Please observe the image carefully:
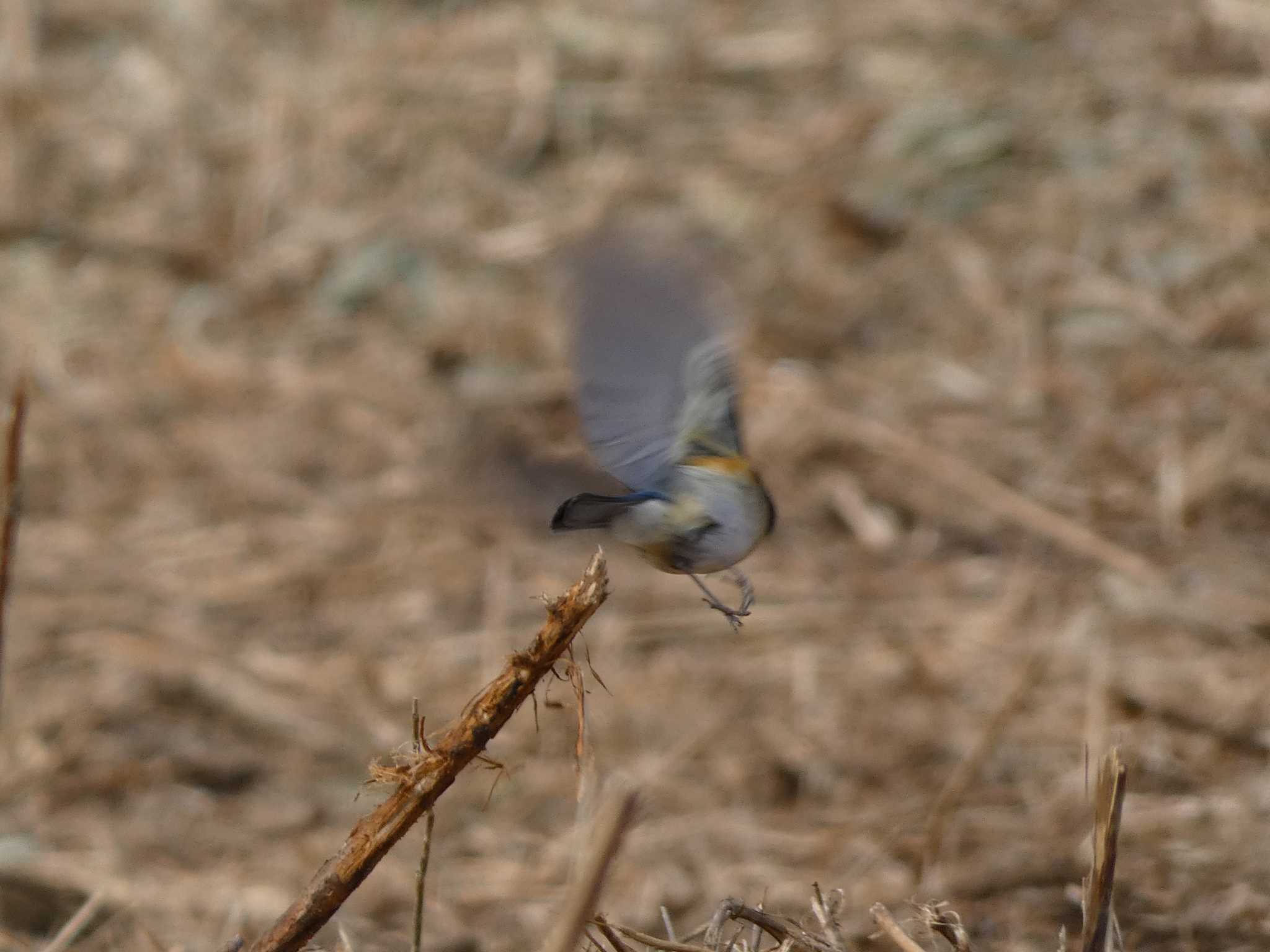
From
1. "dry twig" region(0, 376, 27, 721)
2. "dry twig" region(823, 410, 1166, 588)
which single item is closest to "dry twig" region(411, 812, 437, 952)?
"dry twig" region(0, 376, 27, 721)

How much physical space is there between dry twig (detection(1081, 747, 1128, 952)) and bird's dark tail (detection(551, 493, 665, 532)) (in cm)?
63

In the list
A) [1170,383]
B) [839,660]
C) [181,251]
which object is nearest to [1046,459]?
[1170,383]

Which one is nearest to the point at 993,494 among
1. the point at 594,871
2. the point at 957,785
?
the point at 957,785

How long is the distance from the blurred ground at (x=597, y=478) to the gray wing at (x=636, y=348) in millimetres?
120

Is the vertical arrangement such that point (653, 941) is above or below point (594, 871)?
below

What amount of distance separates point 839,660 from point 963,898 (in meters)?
1.14

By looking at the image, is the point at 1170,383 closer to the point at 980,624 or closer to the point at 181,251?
the point at 980,624

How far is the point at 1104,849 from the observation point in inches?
70.5

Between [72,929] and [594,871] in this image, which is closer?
[594,871]

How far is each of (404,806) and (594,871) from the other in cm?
39

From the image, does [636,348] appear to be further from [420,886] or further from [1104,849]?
[1104,849]

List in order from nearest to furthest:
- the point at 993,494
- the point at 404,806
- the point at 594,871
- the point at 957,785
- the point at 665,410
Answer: the point at 594,871 < the point at 404,806 < the point at 665,410 < the point at 957,785 < the point at 993,494

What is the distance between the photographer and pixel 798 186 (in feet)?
17.7

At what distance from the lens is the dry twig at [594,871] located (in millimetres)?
1403
